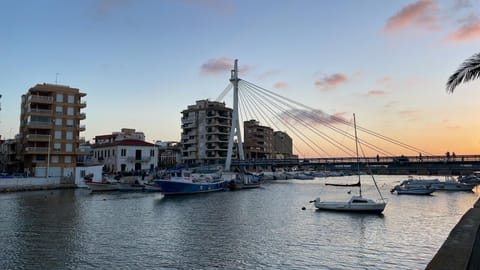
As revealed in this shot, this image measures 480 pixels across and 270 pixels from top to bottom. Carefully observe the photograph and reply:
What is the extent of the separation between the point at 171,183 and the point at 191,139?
2919 inches

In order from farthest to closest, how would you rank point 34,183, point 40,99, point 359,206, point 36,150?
point 40,99 → point 36,150 → point 34,183 → point 359,206

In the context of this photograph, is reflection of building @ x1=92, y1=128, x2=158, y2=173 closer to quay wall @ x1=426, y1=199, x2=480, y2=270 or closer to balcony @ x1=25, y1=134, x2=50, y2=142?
balcony @ x1=25, y1=134, x2=50, y2=142

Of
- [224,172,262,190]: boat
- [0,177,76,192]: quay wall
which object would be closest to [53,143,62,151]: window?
[0,177,76,192]: quay wall

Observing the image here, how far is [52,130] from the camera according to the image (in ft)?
223

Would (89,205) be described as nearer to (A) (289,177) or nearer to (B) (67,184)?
(B) (67,184)

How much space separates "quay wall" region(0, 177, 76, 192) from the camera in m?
55.8

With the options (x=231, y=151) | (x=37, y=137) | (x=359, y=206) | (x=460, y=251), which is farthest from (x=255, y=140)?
(x=460, y=251)

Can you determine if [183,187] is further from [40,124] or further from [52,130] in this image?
[40,124]

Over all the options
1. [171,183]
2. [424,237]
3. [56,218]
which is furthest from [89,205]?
[424,237]

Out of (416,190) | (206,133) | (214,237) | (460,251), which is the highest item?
(206,133)

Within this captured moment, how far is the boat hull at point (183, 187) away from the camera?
5638 cm

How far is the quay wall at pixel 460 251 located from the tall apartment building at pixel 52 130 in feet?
226

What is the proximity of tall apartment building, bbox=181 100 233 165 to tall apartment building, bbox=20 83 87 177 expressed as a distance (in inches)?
2183

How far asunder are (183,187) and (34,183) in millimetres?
23331
